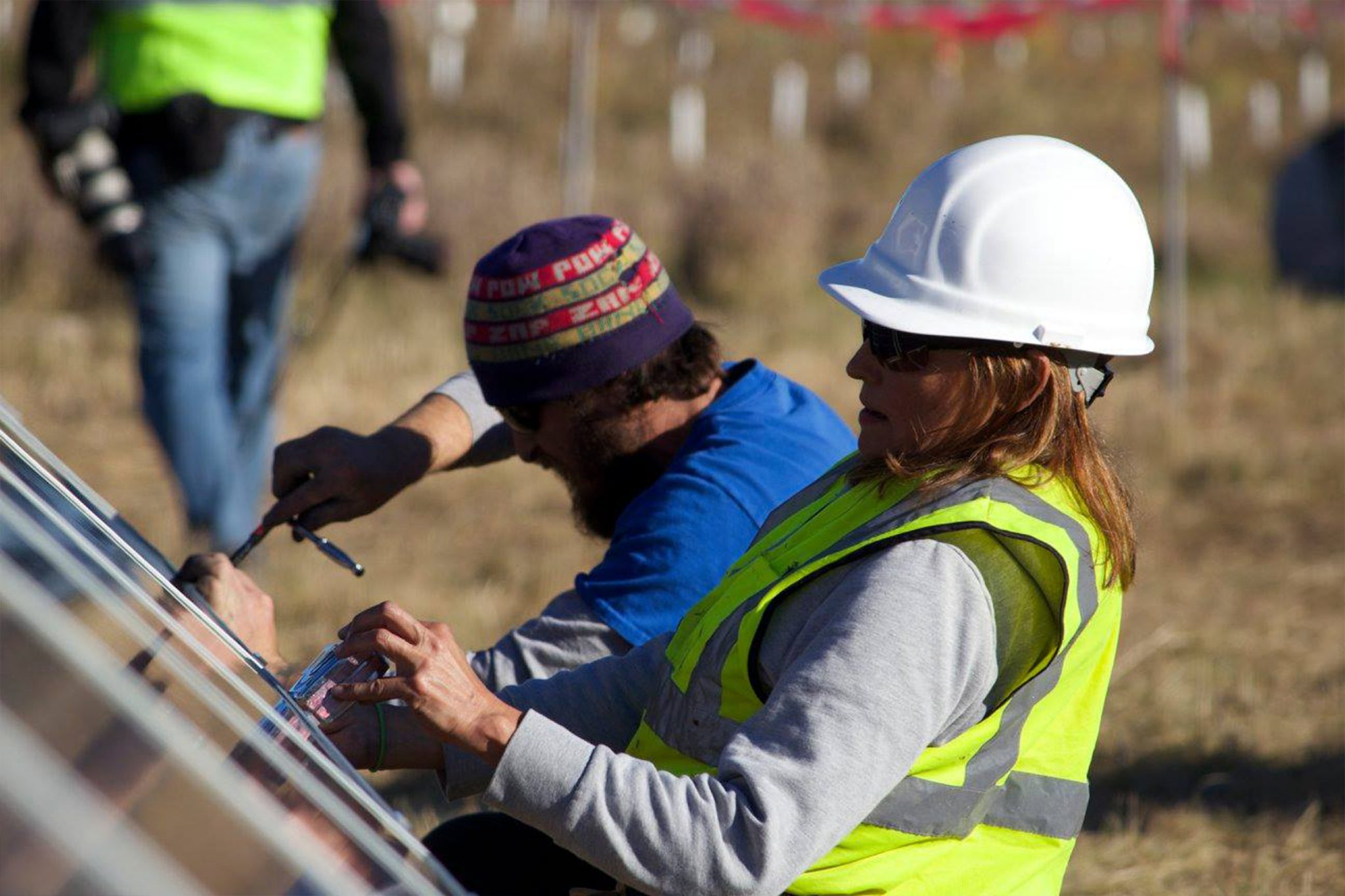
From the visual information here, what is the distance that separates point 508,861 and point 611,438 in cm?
65

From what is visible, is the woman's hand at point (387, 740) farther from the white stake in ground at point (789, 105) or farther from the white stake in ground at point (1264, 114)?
the white stake in ground at point (1264, 114)

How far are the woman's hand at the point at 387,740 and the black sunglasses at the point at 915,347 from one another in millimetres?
707

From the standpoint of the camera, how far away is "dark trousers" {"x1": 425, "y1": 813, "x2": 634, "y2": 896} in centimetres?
230

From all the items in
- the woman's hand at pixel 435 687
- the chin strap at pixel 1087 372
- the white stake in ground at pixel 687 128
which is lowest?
the white stake in ground at pixel 687 128

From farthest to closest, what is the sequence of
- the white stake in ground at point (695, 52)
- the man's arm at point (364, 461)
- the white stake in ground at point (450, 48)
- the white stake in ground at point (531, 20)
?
the white stake in ground at point (695, 52) < the white stake in ground at point (531, 20) < the white stake in ground at point (450, 48) < the man's arm at point (364, 461)

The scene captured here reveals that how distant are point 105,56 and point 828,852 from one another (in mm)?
3691

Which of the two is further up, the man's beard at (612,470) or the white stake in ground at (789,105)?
Result: the man's beard at (612,470)

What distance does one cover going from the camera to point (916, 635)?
1.59 meters

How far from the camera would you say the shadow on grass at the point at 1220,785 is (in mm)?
3604

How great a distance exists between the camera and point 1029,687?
1.71 meters

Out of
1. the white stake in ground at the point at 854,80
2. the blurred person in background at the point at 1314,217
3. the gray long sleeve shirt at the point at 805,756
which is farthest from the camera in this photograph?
→ the white stake in ground at the point at 854,80

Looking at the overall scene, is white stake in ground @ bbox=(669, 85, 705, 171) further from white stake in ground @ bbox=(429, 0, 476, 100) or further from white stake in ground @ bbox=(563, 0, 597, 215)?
white stake in ground @ bbox=(563, 0, 597, 215)

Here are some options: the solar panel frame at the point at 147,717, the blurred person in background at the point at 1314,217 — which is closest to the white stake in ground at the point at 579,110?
the blurred person in background at the point at 1314,217

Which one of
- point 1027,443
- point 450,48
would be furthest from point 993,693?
point 450,48
